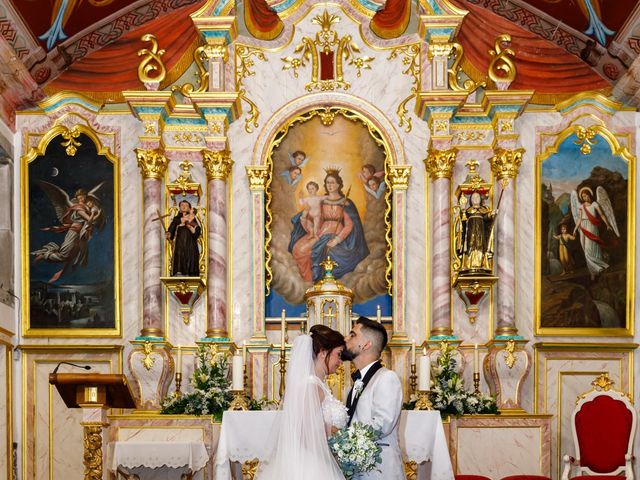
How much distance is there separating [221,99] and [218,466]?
177 inches

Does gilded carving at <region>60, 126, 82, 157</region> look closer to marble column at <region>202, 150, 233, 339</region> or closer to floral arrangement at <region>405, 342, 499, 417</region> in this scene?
marble column at <region>202, 150, 233, 339</region>

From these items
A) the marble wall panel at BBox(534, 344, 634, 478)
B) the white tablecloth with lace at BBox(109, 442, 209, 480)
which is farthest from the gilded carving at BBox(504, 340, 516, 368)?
the white tablecloth with lace at BBox(109, 442, 209, 480)

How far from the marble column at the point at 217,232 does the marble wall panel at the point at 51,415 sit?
1254 millimetres

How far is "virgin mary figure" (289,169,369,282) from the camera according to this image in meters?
13.1

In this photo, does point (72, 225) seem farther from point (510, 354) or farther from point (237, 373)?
point (510, 354)

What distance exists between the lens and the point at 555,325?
1298 cm

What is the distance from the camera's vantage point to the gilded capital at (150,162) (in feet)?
42.1

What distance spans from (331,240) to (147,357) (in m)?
2.57

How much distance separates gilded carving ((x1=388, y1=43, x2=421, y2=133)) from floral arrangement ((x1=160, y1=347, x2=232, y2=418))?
12.2ft

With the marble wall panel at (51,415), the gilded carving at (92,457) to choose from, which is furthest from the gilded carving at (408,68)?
the gilded carving at (92,457)

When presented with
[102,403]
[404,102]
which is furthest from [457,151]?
[102,403]

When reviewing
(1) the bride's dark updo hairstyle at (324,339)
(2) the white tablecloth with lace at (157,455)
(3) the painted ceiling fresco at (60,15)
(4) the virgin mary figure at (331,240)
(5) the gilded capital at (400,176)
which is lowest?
(2) the white tablecloth with lace at (157,455)

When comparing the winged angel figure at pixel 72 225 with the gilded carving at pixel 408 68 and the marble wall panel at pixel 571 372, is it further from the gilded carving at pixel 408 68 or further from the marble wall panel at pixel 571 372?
the marble wall panel at pixel 571 372

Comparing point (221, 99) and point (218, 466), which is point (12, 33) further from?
point (218, 466)
